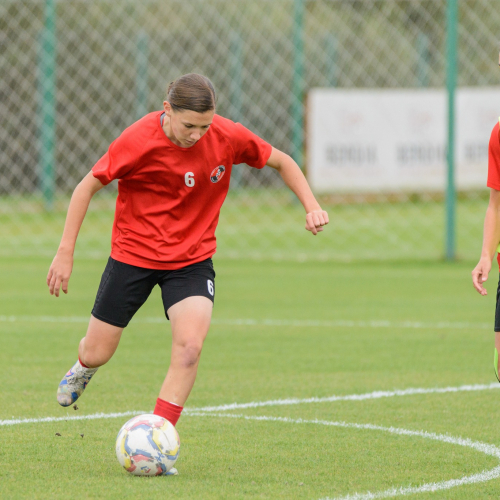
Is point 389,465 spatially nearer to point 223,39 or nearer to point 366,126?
point 366,126

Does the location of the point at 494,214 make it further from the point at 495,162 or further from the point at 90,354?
the point at 90,354

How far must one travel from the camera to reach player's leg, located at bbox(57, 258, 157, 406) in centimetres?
484

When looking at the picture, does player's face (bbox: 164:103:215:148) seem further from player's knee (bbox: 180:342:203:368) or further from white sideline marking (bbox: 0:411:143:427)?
white sideline marking (bbox: 0:411:143:427)

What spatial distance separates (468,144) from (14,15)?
9.20 m

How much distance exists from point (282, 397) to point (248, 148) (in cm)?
164

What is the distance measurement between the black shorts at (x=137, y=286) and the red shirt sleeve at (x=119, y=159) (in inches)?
18.1

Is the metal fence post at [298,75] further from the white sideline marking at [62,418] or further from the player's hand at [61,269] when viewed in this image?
the player's hand at [61,269]

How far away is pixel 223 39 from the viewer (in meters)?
19.6

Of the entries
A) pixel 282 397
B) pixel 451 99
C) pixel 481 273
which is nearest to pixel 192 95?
pixel 481 273

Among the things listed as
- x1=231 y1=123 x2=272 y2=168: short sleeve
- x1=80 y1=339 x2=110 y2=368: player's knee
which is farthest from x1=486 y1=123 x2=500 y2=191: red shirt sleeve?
x1=80 y1=339 x2=110 y2=368: player's knee

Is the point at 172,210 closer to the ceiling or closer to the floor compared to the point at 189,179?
closer to the floor

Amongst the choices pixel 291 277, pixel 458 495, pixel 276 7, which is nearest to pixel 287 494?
pixel 458 495

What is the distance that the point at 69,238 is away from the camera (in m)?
4.55

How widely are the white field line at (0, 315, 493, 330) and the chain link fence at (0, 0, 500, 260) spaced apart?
5.15 meters
